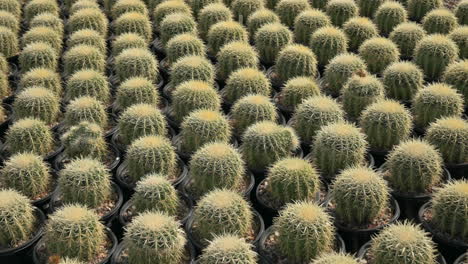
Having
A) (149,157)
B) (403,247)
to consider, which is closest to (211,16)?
(149,157)

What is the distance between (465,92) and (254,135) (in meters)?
2.09

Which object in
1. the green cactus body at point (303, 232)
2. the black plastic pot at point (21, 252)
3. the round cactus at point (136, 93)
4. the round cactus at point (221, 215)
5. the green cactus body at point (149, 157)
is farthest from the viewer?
the round cactus at point (136, 93)

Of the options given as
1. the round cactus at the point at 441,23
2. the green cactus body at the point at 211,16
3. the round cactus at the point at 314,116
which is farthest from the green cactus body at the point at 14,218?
the round cactus at the point at 441,23

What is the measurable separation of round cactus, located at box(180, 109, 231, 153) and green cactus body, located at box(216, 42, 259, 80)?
1009 millimetres

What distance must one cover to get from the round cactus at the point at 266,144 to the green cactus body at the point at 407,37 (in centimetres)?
216

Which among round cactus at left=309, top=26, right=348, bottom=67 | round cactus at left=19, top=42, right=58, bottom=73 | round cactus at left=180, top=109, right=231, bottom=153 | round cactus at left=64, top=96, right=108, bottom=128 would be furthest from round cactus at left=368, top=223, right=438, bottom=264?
round cactus at left=19, top=42, right=58, bottom=73

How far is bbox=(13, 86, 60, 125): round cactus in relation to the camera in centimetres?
482

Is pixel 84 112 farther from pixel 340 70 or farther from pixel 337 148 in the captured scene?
pixel 340 70

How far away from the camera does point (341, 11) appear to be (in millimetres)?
6414

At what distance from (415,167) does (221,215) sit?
1444 millimetres

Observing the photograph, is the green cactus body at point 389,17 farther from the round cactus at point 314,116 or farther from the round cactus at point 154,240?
the round cactus at point 154,240

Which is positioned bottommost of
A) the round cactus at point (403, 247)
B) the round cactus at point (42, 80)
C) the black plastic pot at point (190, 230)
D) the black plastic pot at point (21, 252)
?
the black plastic pot at point (21, 252)

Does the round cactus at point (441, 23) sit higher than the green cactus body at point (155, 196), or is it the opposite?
the round cactus at point (441, 23)

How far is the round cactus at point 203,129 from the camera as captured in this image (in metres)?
4.44
